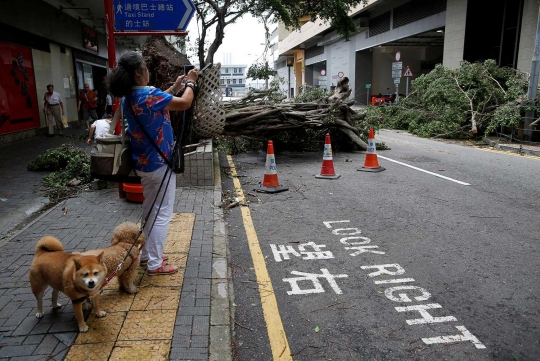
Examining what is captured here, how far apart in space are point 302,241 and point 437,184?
3927 millimetres

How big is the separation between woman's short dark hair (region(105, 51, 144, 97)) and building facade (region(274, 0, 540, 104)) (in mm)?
10544

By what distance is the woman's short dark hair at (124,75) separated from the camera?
321cm

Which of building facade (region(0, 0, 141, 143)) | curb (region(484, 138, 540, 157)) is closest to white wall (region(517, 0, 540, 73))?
curb (region(484, 138, 540, 157))

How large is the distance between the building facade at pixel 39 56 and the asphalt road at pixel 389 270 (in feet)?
19.5

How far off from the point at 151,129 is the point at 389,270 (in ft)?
8.36

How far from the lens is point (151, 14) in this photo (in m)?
5.96

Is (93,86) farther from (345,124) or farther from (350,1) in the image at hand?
(345,124)

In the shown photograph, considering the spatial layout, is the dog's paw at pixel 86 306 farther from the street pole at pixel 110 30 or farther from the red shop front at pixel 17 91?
the red shop front at pixel 17 91

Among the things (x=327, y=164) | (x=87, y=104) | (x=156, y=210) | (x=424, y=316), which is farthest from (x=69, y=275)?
(x=87, y=104)

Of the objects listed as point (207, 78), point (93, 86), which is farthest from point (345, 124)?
point (93, 86)

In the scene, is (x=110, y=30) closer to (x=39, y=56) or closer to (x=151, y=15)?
(x=151, y=15)

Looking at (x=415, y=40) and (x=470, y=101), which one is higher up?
(x=415, y=40)

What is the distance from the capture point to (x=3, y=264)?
3941mm

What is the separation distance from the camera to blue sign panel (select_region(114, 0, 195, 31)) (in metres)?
5.93
